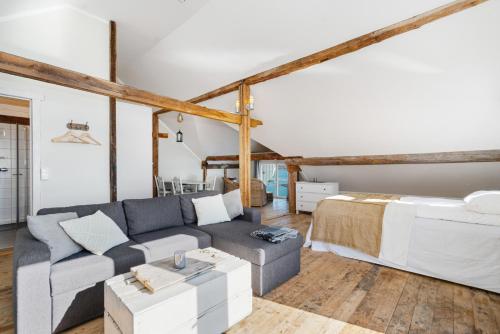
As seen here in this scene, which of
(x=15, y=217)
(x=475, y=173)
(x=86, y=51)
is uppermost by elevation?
(x=86, y=51)

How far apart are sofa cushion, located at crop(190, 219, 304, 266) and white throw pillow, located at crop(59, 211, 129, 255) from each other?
2.93 feet

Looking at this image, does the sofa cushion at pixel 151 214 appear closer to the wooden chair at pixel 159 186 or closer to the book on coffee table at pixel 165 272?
the book on coffee table at pixel 165 272

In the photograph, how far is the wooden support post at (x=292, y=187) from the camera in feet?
19.3

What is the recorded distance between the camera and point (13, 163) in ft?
14.7

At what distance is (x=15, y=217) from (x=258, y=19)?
5.56m

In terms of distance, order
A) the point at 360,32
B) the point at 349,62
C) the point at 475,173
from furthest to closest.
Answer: the point at 475,173, the point at 349,62, the point at 360,32

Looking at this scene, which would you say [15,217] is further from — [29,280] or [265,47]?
[265,47]

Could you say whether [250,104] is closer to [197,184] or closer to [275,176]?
[197,184]

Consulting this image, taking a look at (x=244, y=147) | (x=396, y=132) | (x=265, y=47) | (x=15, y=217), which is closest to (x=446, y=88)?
(x=396, y=132)

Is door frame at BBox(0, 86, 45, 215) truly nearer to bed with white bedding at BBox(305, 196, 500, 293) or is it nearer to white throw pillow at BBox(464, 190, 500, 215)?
bed with white bedding at BBox(305, 196, 500, 293)

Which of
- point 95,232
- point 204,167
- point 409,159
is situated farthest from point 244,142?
point 204,167

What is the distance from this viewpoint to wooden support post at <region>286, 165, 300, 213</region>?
232 inches

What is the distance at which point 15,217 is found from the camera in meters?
4.51

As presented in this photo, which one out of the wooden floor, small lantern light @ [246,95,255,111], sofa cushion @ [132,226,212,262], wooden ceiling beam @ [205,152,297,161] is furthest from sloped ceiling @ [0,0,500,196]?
sofa cushion @ [132,226,212,262]
